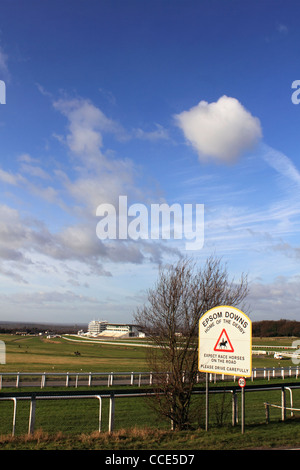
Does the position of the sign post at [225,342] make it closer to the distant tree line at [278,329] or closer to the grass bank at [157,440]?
the grass bank at [157,440]

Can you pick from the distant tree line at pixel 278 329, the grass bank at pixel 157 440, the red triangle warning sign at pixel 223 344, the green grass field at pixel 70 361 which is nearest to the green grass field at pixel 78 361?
the green grass field at pixel 70 361

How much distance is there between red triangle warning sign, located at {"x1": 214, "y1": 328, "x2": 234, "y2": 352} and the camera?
919 centimetres

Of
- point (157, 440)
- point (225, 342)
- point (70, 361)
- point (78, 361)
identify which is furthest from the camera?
point (78, 361)

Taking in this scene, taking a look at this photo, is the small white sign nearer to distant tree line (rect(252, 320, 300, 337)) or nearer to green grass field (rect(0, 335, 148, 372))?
green grass field (rect(0, 335, 148, 372))

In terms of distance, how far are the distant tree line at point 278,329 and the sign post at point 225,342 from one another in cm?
14779

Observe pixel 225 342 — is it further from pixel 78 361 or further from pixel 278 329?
pixel 278 329

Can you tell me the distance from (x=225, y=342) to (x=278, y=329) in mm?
156897

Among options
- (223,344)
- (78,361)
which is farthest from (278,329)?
(223,344)

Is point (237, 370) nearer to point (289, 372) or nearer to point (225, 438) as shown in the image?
point (225, 438)

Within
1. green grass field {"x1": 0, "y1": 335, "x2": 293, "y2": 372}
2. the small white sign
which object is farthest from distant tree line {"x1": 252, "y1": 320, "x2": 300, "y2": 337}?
the small white sign

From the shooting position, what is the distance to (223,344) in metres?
9.33
